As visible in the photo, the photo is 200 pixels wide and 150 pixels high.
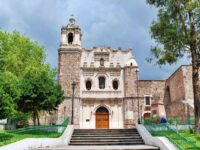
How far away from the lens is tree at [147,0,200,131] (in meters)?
14.1

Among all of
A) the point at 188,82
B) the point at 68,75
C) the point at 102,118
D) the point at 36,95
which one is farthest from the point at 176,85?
the point at 36,95

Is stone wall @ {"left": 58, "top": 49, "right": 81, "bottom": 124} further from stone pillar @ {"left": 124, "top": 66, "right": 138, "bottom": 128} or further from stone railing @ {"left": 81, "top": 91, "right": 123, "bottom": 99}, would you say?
stone pillar @ {"left": 124, "top": 66, "right": 138, "bottom": 128}

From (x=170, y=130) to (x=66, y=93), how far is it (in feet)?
55.6

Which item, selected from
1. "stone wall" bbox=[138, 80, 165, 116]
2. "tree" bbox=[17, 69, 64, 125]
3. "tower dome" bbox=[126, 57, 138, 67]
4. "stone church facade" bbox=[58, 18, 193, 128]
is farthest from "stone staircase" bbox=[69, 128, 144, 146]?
"stone wall" bbox=[138, 80, 165, 116]

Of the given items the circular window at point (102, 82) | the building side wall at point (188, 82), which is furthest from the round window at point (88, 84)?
the building side wall at point (188, 82)

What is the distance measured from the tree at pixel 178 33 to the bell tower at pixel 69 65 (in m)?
13.6

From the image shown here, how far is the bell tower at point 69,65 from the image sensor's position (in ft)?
88.0

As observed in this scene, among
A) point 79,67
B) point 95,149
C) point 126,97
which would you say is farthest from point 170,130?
point 79,67

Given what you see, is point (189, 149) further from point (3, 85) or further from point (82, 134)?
point (3, 85)

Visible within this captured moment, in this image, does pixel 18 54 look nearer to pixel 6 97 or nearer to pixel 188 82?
pixel 6 97

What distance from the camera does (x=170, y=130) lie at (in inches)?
455

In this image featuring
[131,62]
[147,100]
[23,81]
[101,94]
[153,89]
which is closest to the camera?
[23,81]

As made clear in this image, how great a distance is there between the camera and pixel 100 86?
28906mm

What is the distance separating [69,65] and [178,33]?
1528cm
